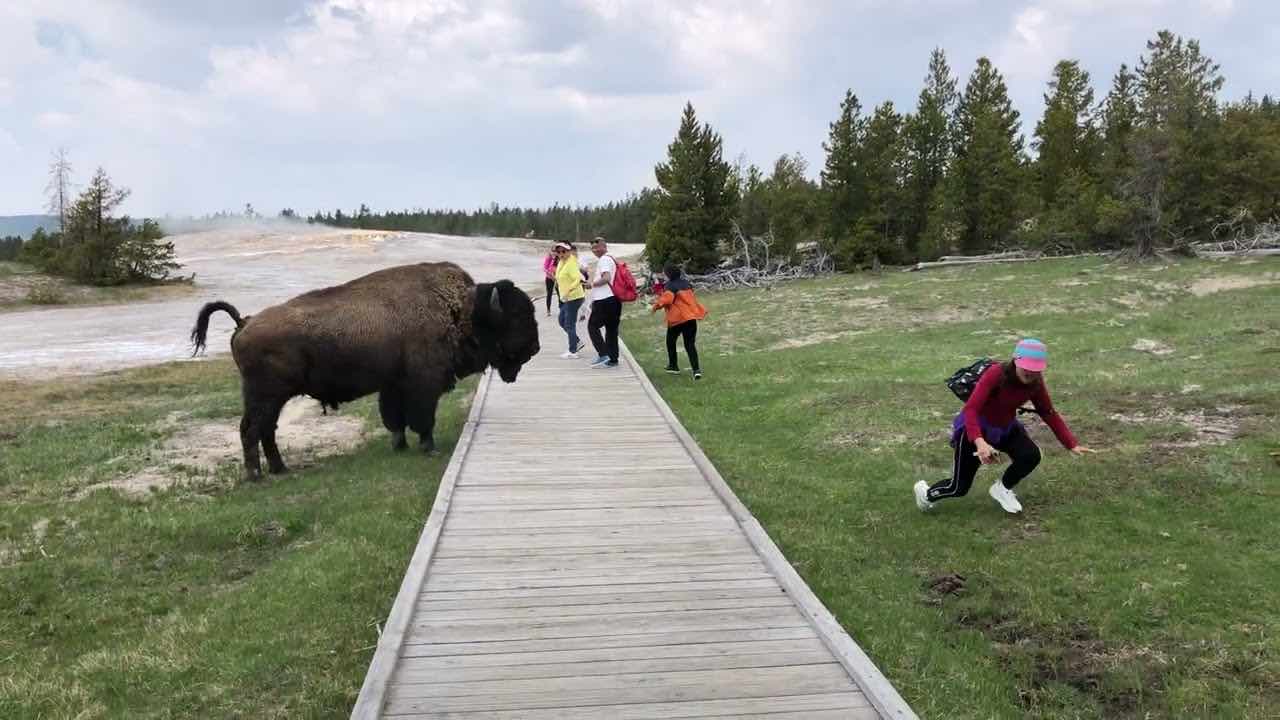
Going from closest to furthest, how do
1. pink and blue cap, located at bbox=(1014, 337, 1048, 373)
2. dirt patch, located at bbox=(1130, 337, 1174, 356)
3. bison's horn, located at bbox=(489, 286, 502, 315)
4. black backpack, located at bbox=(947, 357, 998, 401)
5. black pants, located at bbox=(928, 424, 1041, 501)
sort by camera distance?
pink and blue cap, located at bbox=(1014, 337, 1048, 373), black pants, located at bbox=(928, 424, 1041, 501), black backpack, located at bbox=(947, 357, 998, 401), bison's horn, located at bbox=(489, 286, 502, 315), dirt patch, located at bbox=(1130, 337, 1174, 356)

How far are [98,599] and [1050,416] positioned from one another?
702 centimetres

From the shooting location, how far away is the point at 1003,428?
688 cm

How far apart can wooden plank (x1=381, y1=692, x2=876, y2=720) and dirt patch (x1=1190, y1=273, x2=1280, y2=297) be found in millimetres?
21730

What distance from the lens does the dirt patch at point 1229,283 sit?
21.8 metres

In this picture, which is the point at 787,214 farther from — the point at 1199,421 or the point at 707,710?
the point at 707,710

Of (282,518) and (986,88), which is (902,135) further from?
(282,518)

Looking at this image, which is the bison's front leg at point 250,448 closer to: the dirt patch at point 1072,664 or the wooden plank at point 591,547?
the wooden plank at point 591,547

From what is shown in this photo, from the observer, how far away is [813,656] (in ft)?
15.1

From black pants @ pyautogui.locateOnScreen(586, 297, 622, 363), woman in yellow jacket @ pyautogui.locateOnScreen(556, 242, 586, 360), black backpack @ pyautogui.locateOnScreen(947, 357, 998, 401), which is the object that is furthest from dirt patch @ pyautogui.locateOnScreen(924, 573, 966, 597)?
woman in yellow jacket @ pyautogui.locateOnScreen(556, 242, 586, 360)

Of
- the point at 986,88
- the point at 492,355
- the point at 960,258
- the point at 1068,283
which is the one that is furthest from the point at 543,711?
the point at 986,88

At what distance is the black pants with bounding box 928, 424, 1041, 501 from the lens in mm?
6887

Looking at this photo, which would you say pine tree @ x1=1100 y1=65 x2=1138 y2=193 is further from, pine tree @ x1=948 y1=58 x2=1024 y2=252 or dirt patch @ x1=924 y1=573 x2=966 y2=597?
dirt patch @ x1=924 y1=573 x2=966 y2=597

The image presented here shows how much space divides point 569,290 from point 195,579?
32.9 ft

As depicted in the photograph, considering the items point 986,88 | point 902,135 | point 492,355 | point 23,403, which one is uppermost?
point 986,88
